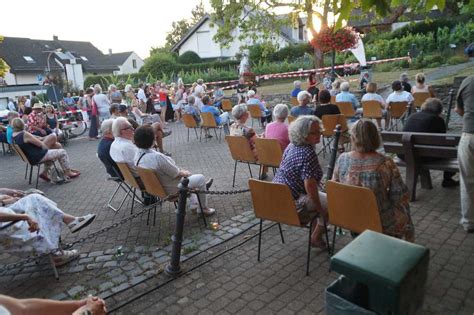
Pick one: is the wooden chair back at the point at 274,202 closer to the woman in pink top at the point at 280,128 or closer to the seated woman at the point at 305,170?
the seated woman at the point at 305,170

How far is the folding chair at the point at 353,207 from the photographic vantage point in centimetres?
319

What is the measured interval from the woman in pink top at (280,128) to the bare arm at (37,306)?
427 cm

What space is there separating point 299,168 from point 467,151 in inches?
74.5

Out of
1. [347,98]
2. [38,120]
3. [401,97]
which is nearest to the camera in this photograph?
[401,97]

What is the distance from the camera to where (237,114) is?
7148mm

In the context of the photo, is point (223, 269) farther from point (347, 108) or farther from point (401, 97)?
point (401, 97)

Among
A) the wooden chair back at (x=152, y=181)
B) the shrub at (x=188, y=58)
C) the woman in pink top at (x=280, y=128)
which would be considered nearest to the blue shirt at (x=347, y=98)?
the woman in pink top at (x=280, y=128)

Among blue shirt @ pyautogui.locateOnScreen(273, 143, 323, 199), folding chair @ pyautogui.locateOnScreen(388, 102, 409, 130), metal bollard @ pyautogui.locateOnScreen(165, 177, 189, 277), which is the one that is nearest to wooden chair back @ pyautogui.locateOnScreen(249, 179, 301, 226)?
blue shirt @ pyautogui.locateOnScreen(273, 143, 323, 199)

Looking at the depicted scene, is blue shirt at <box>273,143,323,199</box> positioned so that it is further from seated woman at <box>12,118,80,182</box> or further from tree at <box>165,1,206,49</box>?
tree at <box>165,1,206,49</box>

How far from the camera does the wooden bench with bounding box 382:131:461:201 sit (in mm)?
5035

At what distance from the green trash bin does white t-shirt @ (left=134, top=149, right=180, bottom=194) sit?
3.52 metres

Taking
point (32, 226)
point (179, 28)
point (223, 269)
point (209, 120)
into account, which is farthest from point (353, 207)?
point (179, 28)

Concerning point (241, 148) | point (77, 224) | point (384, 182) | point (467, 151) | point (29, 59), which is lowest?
→ point (77, 224)

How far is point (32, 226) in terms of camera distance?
3758mm
